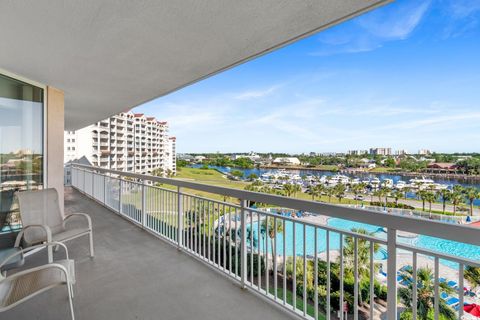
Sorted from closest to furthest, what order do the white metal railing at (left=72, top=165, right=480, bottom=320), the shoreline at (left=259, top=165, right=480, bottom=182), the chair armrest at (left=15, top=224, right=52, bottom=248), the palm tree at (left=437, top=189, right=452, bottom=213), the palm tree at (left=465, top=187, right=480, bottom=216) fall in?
the white metal railing at (left=72, top=165, right=480, bottom=320), the chair armrest at (left=15, top=224, right=52, bottom=248), the shoreline at (left=259, top=165, right=480, bottom=182), the palm tree at (left=465, top=187, right=480, bottom=216), the palm tree at (left=437, top=189, right=452, bottom=213)

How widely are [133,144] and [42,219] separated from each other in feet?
172

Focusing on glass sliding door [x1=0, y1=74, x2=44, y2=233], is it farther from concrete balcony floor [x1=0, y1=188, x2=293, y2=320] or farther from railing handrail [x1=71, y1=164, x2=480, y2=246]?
railing handrail [x1=71, y1=164, x2=480, y2=246]

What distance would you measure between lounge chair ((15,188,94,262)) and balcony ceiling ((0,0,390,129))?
173cm

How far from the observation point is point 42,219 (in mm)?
3354

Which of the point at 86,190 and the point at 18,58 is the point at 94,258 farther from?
the point at 86,190

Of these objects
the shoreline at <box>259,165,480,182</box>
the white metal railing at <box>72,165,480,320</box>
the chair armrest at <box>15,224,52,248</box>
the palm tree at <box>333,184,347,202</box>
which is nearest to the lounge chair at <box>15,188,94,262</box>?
the chair armrest at <box>15,224,52,248</box>

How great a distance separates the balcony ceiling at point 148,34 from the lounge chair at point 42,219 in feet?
5.66

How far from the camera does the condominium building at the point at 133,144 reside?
4588 centimetres

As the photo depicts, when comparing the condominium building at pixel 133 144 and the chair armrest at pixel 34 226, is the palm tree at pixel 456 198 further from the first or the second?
the condominium building at pixel 133 144

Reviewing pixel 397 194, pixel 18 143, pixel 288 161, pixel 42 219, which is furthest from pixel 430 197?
pixel 18 143

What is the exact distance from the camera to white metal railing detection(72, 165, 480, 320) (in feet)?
4.90

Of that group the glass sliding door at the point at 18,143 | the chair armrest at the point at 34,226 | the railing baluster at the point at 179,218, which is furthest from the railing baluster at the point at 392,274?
the glass sliding door at the point at 18,143

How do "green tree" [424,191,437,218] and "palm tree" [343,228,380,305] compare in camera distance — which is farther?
"green tree" [424,191,437,218]

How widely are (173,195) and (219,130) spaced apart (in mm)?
26969
